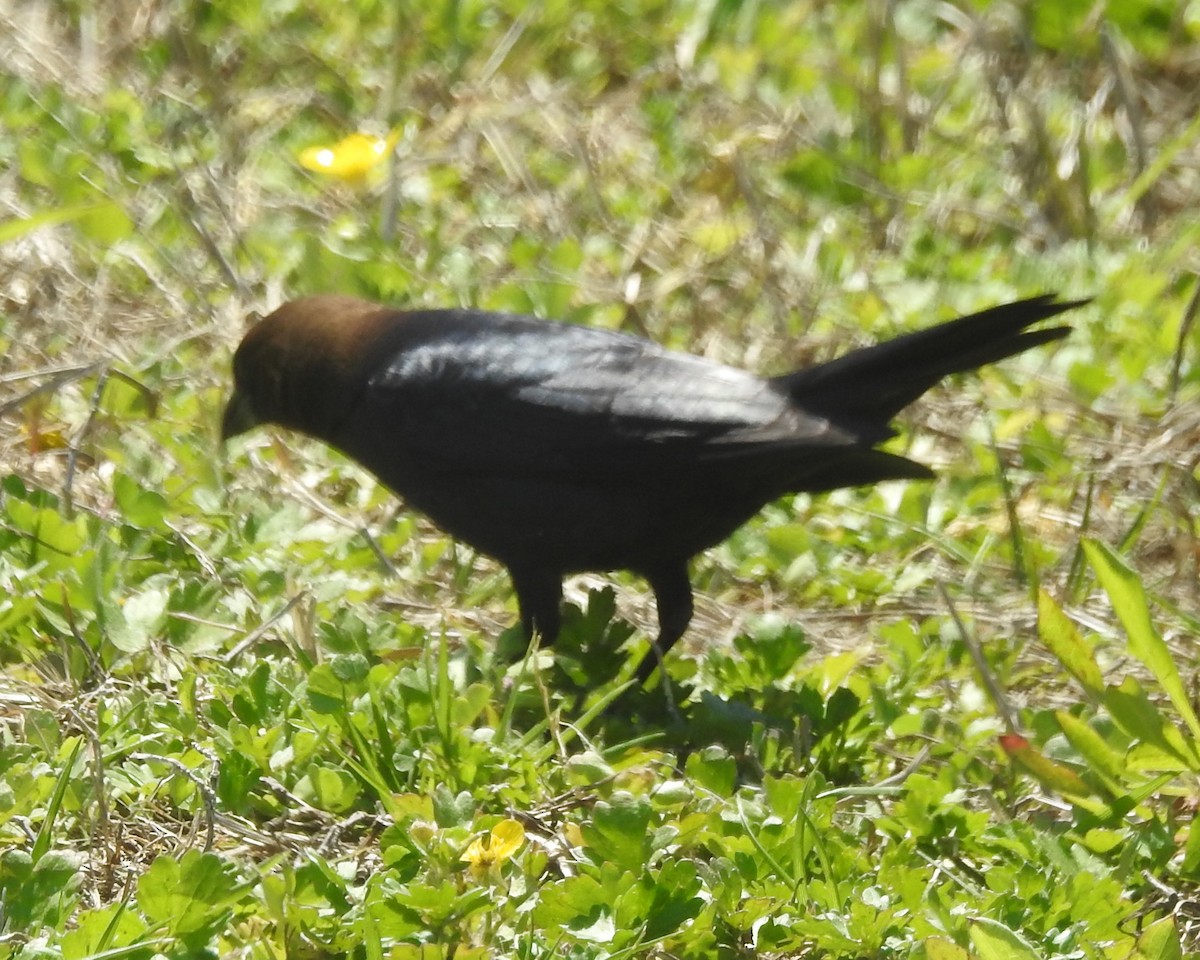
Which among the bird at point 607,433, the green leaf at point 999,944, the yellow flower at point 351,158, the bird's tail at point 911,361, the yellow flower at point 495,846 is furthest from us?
the yellow flower at point 351,158

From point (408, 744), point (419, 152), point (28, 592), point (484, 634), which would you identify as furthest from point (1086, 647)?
point (419, 152)

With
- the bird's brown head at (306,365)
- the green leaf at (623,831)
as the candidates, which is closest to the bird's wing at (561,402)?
the bird's brown head at (306,365)

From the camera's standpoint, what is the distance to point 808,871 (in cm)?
286

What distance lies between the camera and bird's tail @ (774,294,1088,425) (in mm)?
3600

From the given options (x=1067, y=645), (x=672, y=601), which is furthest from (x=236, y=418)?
(x=1067, y=645)

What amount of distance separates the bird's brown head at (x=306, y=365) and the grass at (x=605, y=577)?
0.18 metres

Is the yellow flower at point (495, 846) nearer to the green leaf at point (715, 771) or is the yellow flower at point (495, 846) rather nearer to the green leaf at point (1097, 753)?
the green leaf at point (715, 771)

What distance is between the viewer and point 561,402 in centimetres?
404

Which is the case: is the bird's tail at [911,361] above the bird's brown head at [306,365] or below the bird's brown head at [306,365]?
above

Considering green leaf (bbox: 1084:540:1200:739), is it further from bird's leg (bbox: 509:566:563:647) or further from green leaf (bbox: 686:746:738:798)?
bird's leg (bbox: 509:566:563:647)

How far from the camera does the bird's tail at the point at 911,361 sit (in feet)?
11.8

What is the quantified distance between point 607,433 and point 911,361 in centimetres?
70

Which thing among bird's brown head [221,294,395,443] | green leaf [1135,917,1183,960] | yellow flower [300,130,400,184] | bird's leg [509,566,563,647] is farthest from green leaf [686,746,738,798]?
yellow flower [300,130,400,184]

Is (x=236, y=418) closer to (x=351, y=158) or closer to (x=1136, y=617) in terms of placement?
(x=351, y=158)
